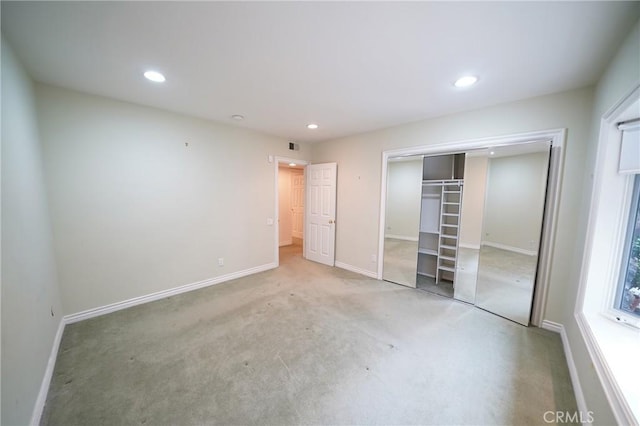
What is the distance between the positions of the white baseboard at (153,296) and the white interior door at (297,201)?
277 centimetres

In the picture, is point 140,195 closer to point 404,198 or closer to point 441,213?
point 404,198

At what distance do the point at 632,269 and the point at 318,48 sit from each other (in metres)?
2.82

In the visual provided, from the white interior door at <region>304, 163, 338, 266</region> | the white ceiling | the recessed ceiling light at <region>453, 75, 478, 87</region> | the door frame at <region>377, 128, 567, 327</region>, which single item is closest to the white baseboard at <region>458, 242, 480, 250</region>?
the door frame at <region>377, 128, 567, 327</region>

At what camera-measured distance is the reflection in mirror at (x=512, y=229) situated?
2584mm

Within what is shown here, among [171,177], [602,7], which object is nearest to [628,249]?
[602,7]

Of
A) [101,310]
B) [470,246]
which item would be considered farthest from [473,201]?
[101,310]

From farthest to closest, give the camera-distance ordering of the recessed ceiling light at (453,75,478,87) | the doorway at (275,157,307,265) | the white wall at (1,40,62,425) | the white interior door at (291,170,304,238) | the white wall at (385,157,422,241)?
1. the white interior door at (291,170,304,238)
2. the doorway at (275,157,307,265)
3. the white wall at (385,157,422,241)
4. the recessed ceiling light at (453,75,478,87)
5. the white wall at (1,40,62,425)

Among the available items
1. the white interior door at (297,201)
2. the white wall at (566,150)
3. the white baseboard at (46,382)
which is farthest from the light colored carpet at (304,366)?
the white interior door at (297,201)

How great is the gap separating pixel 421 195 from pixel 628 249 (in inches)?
80.2

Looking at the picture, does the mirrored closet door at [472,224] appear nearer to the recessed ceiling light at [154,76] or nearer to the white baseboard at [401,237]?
the white baseboard at [401,237]

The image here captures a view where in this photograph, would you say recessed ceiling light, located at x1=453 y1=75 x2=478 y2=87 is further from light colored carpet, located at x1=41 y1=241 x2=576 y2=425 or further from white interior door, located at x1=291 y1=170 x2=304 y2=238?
white interior door, located at x1=291 y1=170 x2=304 y2=238

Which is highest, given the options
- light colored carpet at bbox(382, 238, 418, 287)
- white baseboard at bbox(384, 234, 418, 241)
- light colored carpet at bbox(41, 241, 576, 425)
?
white baseboard at bbox(384, 234, 418, 241)

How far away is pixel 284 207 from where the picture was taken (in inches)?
253

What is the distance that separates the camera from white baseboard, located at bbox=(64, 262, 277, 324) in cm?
262
